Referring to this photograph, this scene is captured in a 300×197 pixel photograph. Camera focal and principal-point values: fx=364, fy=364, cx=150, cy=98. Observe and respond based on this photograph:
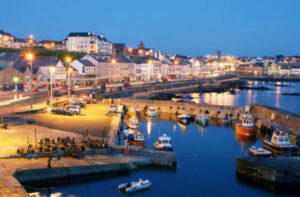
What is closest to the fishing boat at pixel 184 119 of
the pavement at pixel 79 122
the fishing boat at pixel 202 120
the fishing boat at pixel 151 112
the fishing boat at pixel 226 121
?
the fishing boat at pixel 202 120

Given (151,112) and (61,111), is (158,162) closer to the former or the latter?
(61,111)

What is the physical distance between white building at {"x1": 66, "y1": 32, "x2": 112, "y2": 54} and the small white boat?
384ft

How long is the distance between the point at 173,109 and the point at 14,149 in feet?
125

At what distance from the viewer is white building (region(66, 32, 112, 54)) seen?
137375 mm

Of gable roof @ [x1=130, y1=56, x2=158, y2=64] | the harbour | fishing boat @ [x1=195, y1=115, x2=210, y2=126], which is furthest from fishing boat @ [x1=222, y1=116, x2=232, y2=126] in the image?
gable roof @ [x1=130, y1=56, x2=158, y2=64]

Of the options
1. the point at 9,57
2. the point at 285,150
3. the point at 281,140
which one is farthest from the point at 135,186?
the point at 9,57

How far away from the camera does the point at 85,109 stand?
5116 centimetres

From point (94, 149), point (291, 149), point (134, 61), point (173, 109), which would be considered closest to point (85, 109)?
point (173, 109)

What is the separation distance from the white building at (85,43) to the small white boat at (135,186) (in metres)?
117

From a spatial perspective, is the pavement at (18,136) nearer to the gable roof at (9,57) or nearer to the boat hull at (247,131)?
the boat hull at (247,131)

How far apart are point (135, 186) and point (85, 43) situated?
121280 mm

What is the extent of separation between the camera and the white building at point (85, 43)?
Result: 5408 inches

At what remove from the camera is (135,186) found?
23.5 metres

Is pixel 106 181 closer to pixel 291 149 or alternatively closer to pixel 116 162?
pixel 116 162
